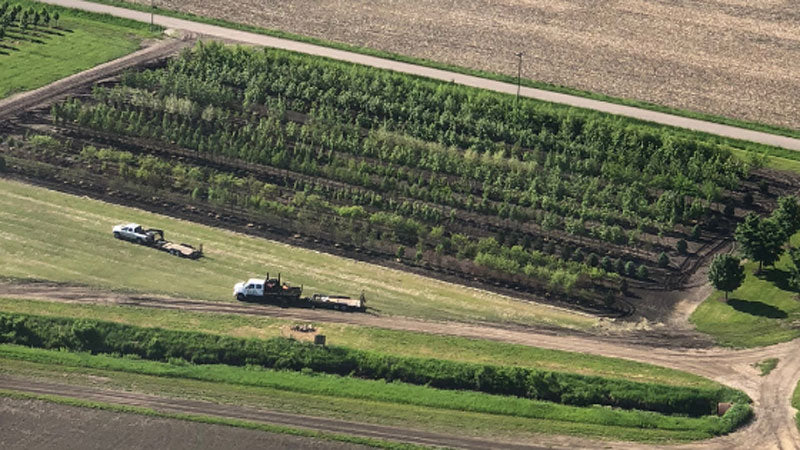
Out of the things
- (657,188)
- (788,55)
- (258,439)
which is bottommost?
(258,439)

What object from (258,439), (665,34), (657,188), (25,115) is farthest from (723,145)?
(25,115)

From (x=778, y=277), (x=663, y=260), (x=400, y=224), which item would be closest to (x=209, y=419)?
(x=400, y=224)

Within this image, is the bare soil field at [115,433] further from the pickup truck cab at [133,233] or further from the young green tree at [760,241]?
the young green tree at [760,241]

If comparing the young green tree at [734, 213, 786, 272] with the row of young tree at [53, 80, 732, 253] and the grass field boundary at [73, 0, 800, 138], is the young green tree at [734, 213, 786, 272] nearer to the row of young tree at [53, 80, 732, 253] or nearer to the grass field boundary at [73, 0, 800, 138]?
the row of young tree at [53, 80, 732, 253]

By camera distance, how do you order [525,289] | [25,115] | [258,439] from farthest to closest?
[25,115]
[525,289]
[258,439]

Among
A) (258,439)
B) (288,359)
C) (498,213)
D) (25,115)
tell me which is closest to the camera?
(258,439)

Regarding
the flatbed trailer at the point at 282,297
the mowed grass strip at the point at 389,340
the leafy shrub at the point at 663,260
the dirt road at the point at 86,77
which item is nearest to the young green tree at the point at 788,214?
the leafy shrub at the point at 663,260

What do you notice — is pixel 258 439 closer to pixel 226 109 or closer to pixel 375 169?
pixel 375 169
